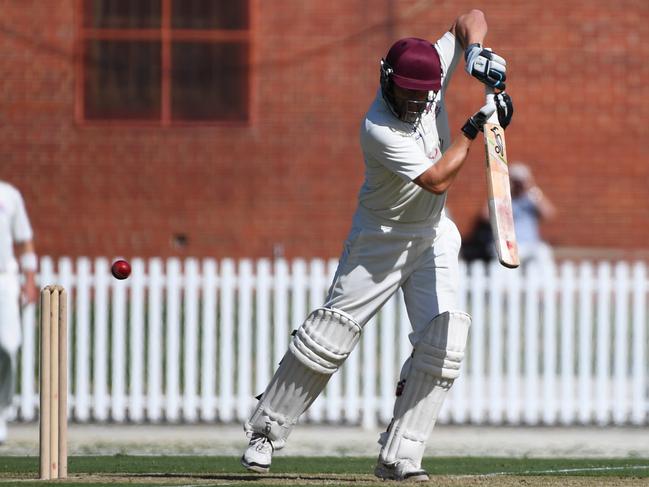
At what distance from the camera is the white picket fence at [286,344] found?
1072 cm

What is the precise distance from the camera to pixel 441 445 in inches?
380

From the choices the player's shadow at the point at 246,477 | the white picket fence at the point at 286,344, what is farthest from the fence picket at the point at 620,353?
the player's shadow at the point at 246,477

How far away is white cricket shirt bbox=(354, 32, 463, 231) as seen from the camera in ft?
20.9

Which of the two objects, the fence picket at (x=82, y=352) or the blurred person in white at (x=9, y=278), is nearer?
the blurred person in white at (x=9, y=278)

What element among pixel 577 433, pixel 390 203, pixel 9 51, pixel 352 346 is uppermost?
pixel 9 51

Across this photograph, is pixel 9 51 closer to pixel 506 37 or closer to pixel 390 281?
pixel 506 37

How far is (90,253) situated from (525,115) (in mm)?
4982

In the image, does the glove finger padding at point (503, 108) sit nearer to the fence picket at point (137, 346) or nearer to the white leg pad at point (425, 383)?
the white leg pad at point (425, 383)

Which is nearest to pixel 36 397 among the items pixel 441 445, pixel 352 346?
pixel 441 445

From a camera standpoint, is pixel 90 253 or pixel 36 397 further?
pixel 90 253

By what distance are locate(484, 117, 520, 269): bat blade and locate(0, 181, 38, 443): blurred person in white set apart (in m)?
3.77

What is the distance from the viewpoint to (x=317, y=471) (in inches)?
301

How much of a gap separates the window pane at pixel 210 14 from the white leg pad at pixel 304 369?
31.9 feet

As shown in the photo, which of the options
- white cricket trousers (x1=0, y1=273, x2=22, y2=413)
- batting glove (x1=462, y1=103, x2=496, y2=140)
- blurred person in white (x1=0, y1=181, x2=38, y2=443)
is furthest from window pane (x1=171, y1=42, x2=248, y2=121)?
batting glove (x1=462, y1=103, x2=496, y2=140)
